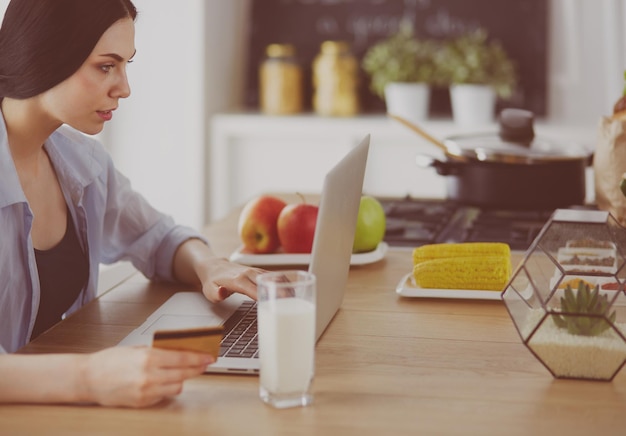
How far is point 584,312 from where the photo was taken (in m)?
1.17

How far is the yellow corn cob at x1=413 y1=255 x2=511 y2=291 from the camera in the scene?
1.56 m

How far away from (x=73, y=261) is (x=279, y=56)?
7.81 feet

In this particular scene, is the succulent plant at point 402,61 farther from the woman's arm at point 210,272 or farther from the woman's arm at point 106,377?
the woman's arm at point 106,377

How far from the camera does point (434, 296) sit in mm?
1552

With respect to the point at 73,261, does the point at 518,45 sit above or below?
above

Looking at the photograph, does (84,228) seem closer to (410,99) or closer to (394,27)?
(410,99)

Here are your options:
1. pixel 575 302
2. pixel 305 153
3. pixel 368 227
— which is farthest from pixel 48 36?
pixel 305 153

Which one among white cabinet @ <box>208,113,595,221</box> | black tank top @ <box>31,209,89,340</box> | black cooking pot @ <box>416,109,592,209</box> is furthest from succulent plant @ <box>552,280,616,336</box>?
white cabinet @ <box>208,113,595,221</box>

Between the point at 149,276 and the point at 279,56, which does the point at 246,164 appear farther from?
the point at 149,276

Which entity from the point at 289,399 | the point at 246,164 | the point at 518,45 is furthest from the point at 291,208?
the point at 518,45

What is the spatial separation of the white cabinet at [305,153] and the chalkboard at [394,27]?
24cm

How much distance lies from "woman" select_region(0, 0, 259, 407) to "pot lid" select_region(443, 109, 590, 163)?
711mm

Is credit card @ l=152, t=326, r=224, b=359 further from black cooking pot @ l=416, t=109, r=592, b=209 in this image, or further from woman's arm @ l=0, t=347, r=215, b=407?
black cooking pot @ l=416, t=109, r=592, b=209

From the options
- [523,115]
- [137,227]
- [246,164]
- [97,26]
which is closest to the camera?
[97,26]
